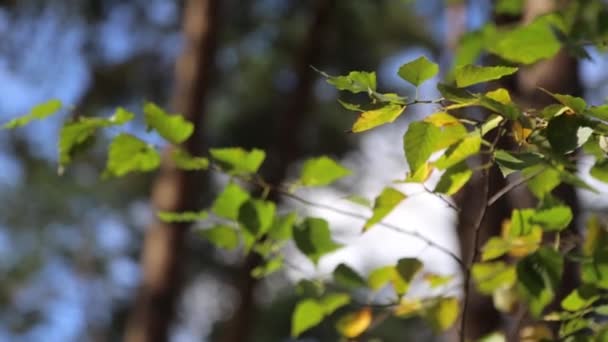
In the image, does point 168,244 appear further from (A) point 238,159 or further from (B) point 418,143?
(B) point 418,143

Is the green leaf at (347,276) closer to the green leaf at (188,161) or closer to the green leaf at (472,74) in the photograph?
the green leaf at (188,161)

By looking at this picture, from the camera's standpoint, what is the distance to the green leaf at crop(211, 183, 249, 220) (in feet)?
2.35

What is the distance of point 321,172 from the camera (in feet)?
2.37

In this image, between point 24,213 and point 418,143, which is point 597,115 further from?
point 24,213

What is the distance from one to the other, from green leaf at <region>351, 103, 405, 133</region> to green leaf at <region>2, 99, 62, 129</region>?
316 mm

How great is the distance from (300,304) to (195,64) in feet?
8.88

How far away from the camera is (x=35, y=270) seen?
387 inches

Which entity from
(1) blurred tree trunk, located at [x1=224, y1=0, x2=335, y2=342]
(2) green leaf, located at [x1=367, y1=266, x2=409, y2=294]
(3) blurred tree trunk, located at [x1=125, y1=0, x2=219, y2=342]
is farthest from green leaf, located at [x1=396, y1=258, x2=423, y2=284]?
(1) blurred tree trunk, located at [x1=224, y1=0, x2=335, y2=342]

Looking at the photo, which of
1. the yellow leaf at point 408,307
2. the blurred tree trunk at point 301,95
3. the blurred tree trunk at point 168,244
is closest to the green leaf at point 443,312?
the yellow leaf at point 408,307

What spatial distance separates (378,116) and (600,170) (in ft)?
0.61

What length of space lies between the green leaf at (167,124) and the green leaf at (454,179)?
0.23m

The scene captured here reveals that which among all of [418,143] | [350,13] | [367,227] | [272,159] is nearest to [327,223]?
[367,227]

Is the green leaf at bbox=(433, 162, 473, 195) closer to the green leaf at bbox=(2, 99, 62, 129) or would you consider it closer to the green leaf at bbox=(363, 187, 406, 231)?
the green leaf at bbox=(363, 187, 406, 231)

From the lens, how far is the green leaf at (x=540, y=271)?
59cm
